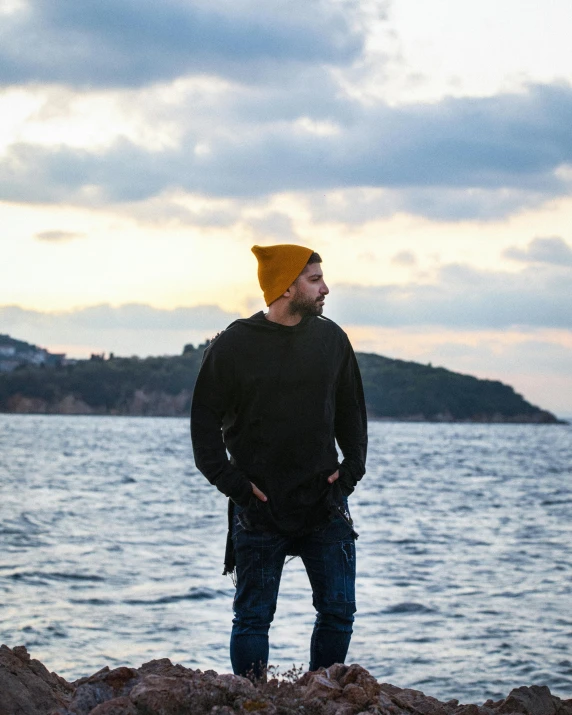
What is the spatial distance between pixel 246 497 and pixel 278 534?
258 millimetres

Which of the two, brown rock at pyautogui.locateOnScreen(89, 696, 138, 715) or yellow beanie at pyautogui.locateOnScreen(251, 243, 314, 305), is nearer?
brown rock at pyautogui.locateOnScreen(89, 696, 138, 715)

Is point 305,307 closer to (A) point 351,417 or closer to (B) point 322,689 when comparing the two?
(A) point 351,417

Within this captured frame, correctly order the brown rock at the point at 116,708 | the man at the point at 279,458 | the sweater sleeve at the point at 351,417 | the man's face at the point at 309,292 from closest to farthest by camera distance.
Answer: the brown rock at the point at 116,708 → the man at the point at 279,458 → the man's face at the point at 309,292 → the sweater sleeve at the point at 351,417

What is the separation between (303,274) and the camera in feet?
16.1

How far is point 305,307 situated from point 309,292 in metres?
0.08

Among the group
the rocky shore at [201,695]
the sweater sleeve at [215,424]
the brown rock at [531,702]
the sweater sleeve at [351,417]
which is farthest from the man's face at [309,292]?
the brown rock at [531,702]

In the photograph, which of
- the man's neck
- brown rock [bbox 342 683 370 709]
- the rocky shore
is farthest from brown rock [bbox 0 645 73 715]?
the man's neck

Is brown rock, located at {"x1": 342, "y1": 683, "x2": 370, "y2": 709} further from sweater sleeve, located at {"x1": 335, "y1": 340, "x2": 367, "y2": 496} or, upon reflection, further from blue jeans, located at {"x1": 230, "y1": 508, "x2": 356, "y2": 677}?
sweater sleeve, located at {"x1": 335, "y1": 340, "x2": 367, "y2": 496}

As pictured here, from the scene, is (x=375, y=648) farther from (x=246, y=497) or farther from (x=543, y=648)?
(x=246, y=497)

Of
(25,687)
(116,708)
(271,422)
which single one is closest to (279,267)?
(271,422)

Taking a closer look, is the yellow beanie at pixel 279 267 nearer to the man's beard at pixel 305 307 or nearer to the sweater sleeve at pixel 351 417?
the man's beard at pixel 305 307

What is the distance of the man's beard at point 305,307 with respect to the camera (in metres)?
4.91

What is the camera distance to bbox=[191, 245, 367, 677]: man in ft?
15.7

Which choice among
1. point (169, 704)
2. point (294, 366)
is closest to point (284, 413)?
point (294, 366)
